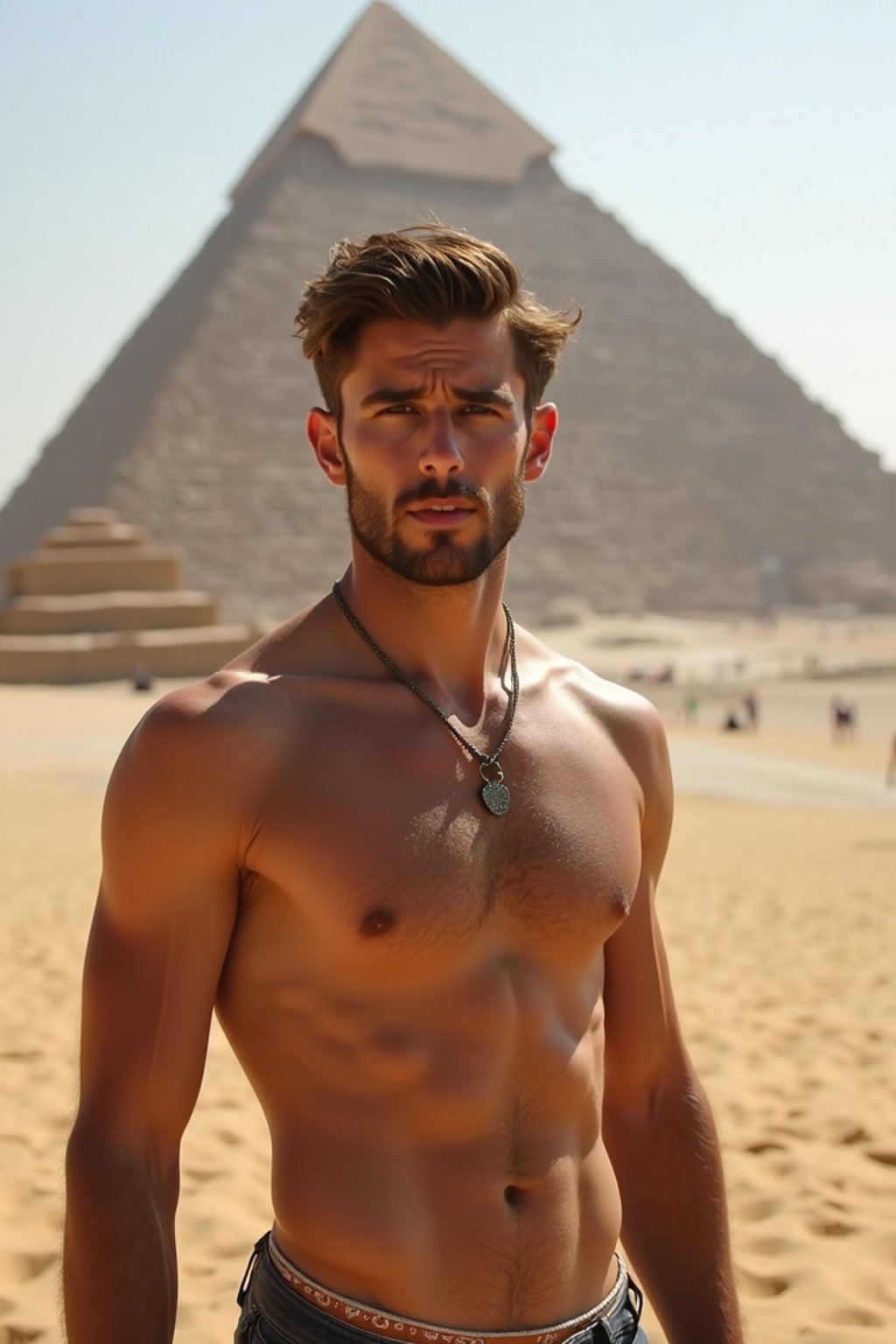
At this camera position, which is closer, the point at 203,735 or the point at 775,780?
the point at 203,735

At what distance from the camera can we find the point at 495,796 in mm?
1938

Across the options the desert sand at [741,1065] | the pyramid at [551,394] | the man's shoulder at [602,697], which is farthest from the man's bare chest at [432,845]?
the pyramid at [551,394]

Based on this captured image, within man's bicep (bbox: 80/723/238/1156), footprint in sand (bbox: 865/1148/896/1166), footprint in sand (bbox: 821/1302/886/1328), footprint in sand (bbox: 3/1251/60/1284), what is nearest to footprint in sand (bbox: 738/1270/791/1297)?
footprint in sand (bbox: 821/1302/886/1328)

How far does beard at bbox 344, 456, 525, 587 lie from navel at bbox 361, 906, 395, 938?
1.24ft

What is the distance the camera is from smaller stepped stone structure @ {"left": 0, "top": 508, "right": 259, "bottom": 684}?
89.7ft

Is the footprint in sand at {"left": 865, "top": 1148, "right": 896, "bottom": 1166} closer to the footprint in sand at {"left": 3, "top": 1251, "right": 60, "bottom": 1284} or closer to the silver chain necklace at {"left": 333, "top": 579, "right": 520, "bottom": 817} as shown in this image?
the footprint in sand at {"left": 3, "top": 1251, "right": 60, "bottom": 1284}

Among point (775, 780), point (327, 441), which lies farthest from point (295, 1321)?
point (775, 780)

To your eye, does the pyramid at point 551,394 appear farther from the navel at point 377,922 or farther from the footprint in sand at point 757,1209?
the navel at point 377,922

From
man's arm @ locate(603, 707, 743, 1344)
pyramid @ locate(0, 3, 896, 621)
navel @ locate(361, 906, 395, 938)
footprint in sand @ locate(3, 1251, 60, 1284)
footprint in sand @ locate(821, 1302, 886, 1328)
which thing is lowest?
footprint in sand @ locate(3, 1251, 60, 1284)

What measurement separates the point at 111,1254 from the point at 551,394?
78.6 metres

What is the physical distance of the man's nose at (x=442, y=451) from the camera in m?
1.94

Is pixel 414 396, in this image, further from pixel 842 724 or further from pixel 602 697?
pixel 842 724

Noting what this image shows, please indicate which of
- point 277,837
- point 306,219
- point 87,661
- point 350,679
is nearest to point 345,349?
point 350,679

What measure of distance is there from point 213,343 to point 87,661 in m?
63.9
